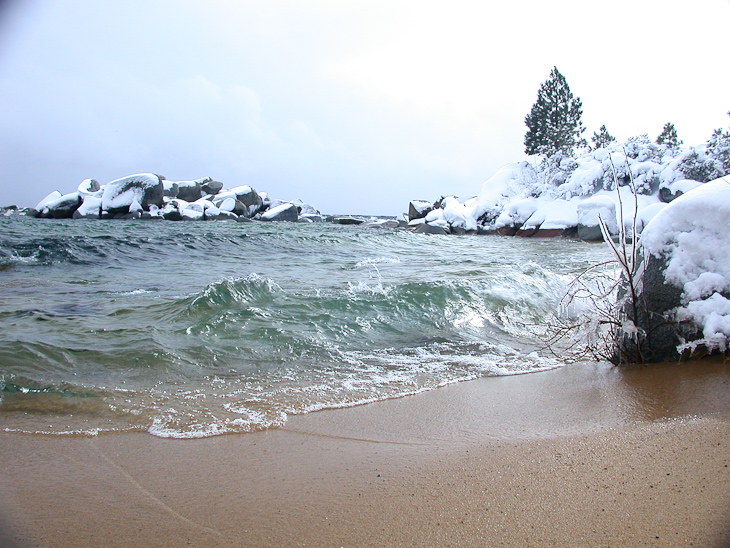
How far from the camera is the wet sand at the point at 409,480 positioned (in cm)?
→ 147

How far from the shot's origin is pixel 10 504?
1704 millimetres

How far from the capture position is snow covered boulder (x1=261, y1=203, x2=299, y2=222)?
37.7 m

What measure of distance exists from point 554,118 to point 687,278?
125ft

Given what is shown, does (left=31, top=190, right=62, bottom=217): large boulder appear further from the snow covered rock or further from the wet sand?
the wet sand

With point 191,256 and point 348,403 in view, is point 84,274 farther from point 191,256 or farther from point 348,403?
point 348,403

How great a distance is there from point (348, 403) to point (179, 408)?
3.20ft

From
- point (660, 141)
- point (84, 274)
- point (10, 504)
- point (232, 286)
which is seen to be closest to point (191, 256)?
point (84, 274)

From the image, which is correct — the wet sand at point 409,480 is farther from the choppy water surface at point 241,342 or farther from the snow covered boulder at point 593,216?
the snow covered boulder at point 593,216

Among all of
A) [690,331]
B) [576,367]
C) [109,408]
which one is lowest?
[109,408]

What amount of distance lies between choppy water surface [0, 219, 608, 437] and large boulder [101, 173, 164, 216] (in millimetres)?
25005

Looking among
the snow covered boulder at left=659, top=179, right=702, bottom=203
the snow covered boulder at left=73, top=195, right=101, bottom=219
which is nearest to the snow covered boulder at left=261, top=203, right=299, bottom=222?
the snow covered boulder at left=73, top=195, right=101, bottom=219

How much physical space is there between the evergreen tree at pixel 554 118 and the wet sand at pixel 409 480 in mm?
36979

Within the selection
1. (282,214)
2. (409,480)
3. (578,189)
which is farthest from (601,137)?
(409,480)

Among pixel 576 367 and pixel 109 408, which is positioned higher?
pixel 576 367
